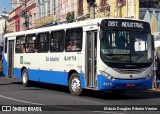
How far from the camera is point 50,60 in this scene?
19.4m

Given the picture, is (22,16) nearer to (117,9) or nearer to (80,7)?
(80,7)

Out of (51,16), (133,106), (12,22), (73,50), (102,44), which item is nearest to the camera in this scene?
(133,106)

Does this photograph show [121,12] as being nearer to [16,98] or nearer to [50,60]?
[50,60]

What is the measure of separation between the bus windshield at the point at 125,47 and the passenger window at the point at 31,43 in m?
6.19

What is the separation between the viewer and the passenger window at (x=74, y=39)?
16984 millimetres

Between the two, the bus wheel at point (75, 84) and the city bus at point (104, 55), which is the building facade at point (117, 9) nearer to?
the city bus at point (104, 55)

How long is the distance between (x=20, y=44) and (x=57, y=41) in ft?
→ 15.7

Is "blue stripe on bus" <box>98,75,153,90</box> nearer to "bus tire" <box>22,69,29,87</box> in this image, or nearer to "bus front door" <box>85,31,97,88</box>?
"bus front door" <box>85,31,97,88</box>

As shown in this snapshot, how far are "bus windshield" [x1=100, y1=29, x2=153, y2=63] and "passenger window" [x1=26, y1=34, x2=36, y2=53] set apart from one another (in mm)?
6191

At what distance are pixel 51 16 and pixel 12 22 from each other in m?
26.5

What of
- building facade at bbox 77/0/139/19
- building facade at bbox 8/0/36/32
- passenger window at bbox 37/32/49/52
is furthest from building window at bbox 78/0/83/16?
passenger window at bbox 37/32/49/52

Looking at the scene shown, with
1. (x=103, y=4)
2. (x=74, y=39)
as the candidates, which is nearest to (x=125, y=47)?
(x=74, y=39)

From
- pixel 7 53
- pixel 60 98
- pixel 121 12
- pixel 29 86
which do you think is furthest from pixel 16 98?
pixel 121 12

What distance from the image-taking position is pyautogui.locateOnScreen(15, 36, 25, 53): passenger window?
22.6 metres
